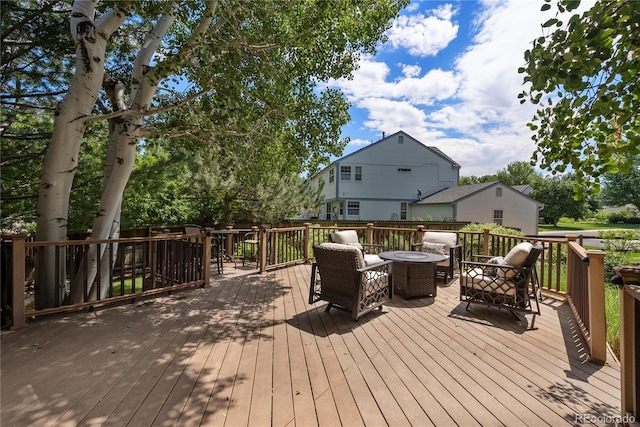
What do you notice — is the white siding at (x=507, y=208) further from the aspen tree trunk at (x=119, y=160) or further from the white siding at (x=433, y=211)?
the aspen tree trunk at (x=119, y=160)

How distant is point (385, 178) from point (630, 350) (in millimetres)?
18074

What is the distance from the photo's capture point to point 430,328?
135 inches

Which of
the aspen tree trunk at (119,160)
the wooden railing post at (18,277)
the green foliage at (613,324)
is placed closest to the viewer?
the green foliage at (613,324)

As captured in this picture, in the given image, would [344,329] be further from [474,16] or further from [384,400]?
[474,16]

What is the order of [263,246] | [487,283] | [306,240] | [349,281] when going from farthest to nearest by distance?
1. [306,240]
2. [263,246]
3. [487,283]
4. [349,281]

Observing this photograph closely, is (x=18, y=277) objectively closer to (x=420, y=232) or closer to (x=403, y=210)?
(x=420, y=232)

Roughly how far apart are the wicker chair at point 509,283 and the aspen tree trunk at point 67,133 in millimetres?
5518

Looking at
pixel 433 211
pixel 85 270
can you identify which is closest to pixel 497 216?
pixel 433 211

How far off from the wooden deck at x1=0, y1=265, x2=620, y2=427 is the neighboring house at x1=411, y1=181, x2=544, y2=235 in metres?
14.4

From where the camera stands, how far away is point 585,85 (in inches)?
70.2

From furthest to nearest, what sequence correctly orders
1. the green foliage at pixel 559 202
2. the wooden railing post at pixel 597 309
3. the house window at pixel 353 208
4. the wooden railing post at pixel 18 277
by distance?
the green foliage at pixel 559 202 → the house window at pixel 353 208 → the wooden railing post at pixel 18 277 → the wooden railing post at pixel 597 309

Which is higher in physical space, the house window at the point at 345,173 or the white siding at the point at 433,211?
the house window at the point at 345,173

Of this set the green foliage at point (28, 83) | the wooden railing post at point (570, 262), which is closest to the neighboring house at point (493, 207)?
the wooden railing post at point (570, 262)

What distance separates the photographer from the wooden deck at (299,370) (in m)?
1.92
